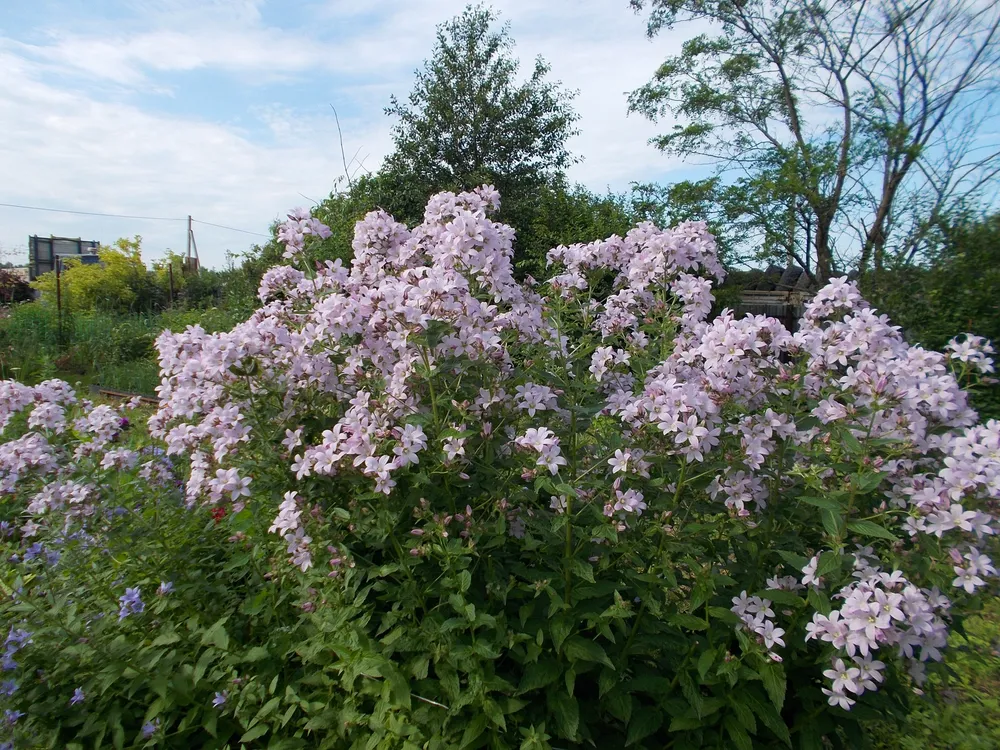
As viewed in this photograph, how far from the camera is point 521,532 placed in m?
2.17

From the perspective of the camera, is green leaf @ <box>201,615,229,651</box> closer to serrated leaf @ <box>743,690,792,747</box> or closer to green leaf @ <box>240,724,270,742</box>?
green leaf @ <box>240,724,270,742</box>

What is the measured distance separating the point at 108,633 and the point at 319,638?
877 mm

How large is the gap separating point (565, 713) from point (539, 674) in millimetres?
126

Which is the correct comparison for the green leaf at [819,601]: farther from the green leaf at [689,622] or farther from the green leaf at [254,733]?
the green leaf at [254,733]

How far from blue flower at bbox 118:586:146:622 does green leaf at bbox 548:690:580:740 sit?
1514 mm

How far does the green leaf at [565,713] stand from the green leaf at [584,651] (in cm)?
12

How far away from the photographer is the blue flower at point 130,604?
2.40 m

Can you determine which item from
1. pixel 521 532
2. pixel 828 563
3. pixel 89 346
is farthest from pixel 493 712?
pixel 89 346

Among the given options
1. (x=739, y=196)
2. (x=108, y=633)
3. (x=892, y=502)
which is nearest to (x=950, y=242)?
(x=739, y=196)

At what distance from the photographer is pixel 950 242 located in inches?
324

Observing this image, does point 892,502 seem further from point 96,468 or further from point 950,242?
point 950,242

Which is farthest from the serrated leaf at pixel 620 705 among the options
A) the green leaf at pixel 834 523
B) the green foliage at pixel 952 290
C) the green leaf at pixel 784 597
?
the green foliage at pixel 952 290

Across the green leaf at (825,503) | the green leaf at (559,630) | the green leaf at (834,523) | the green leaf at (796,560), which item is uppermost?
the green leaf at (825,503)

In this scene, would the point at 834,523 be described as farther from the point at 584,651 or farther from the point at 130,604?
the point at 130,604
